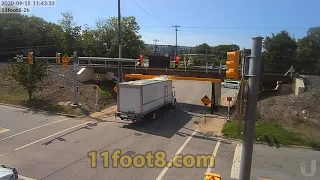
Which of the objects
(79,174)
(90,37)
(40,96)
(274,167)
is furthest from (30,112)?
(90,37)

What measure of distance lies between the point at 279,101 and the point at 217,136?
784 cm

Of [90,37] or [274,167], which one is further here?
[90,37]

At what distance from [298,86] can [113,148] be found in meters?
17.5

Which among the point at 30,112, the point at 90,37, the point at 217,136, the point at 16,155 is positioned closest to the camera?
the point at 16,155

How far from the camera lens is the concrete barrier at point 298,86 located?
25.3 m

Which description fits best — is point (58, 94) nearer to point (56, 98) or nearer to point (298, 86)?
point (56, 98)

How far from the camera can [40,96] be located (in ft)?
103

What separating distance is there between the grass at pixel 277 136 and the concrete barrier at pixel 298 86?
6.05 metres

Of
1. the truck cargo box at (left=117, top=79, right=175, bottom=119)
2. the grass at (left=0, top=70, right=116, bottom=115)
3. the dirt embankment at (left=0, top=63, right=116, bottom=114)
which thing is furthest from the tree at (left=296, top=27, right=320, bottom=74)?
the truck cargo box at (left=117, top=79, right=175, bottom=119)

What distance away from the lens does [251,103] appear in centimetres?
630

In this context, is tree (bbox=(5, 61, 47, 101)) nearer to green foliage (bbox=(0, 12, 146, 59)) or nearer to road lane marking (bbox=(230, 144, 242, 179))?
road lane marking (bbox=(230, 144, 242, 179))

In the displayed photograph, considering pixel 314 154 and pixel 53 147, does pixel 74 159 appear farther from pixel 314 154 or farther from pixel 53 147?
pixel 314 154

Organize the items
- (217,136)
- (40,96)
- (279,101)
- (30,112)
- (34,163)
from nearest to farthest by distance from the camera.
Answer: (34,163) < (217,136) < (279,101) < (30,112) < (40,96)

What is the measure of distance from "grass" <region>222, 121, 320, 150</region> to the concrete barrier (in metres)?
6.05
